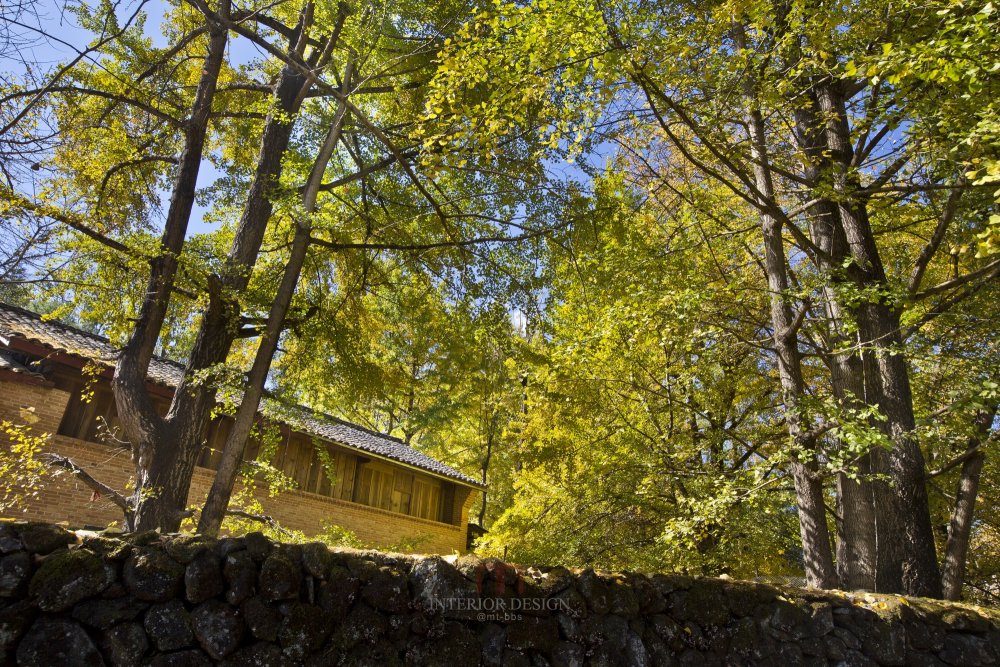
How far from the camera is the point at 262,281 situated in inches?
346

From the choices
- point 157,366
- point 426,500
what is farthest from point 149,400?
point 426,500

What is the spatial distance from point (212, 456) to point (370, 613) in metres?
9.45

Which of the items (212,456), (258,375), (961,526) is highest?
(258,375)

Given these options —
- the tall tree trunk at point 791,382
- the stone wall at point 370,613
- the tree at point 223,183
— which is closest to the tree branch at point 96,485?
the tree at point 223,183

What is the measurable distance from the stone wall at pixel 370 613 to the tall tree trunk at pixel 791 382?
1968 millimetres

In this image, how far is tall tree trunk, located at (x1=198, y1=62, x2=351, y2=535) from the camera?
683 centimetres

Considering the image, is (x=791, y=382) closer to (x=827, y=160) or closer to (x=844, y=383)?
(x=844, y=383)

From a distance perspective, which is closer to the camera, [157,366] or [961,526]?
[961,526]

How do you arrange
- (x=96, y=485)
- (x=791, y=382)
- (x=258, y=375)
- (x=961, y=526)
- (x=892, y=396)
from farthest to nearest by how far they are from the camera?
1. (x=791, y=382)
2. (x=258, y=375)
3. (x=96, y=485)
4. (x=961, y=526)
5. (x=892, y=396)

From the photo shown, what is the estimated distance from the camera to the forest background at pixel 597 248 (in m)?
5.64

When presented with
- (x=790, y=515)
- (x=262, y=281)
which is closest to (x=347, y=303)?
(x=262, y=281)

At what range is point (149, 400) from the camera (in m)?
7.04

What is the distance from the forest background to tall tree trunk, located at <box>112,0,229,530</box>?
40mm

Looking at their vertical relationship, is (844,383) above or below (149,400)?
above
